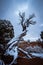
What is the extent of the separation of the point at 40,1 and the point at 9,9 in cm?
65

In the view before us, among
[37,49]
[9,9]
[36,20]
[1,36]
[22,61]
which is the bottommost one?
[22,61]

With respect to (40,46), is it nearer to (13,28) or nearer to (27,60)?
(27,60)

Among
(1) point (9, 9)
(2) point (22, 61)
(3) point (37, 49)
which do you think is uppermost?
(1) point (9, 9)

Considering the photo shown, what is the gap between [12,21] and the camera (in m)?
2.75

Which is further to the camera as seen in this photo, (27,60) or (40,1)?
A: (40,1)

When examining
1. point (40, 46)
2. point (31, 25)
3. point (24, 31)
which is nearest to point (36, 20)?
point (31, 25)

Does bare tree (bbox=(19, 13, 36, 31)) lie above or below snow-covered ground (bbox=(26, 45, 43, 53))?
above

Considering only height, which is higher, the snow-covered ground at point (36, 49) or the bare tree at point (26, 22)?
the bare tree at point (26, 22)

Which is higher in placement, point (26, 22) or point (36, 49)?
point (26, 22)

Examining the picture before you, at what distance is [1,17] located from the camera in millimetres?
2836

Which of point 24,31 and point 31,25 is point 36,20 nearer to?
point 31,25

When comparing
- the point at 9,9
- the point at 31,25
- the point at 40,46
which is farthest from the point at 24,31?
the point at 9,9

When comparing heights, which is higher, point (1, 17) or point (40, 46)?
point (1, 17)

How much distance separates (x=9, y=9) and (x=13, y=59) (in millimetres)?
1023
